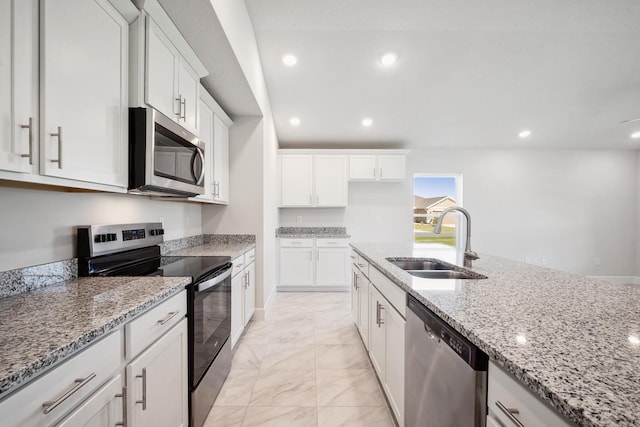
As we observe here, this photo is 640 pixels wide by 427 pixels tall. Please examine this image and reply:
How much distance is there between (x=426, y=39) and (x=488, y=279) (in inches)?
101

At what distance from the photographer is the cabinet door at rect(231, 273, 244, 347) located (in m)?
2.05

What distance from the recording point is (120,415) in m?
0.85

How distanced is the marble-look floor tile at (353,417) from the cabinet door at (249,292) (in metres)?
1.16

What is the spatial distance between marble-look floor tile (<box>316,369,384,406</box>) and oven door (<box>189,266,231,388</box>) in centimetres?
79

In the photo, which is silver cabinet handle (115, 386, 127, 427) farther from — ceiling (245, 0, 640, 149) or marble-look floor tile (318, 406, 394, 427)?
ceiling (245, 0, 640, 149)

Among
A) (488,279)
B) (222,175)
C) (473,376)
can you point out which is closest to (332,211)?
(222,175)

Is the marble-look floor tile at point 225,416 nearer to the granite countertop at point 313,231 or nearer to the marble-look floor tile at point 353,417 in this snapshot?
the marble-look floor tile at point 353,417

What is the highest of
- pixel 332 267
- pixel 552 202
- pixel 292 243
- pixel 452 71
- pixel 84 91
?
pixel 452 71

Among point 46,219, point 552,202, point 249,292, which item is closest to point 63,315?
point 46,219

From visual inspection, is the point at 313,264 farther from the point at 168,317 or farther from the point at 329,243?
the point at 168,317

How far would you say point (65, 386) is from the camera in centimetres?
66

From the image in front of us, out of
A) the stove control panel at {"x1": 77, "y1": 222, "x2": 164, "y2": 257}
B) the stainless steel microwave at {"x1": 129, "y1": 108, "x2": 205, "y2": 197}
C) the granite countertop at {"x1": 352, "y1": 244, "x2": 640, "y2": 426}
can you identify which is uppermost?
the stainless steel microwave at {"x1": 129, "y1": 108, "x2": 205, "y2": 197}

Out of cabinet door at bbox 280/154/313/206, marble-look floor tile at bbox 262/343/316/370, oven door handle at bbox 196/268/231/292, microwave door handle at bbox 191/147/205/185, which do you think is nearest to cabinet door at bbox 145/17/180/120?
microwave door handle at bbox 191/147/205/185

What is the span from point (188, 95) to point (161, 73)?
1.01 ft
